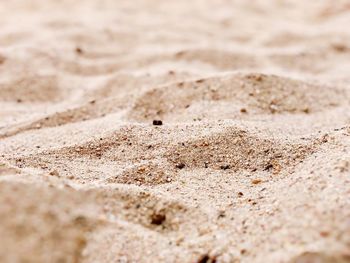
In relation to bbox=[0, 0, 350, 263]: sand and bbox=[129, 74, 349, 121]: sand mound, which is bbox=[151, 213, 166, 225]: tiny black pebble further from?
bbox=[129, 74, 349, 121]: sand mound

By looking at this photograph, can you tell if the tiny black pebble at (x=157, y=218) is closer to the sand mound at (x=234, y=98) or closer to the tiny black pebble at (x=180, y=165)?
the tiny black pebble at (x=180, y=165)

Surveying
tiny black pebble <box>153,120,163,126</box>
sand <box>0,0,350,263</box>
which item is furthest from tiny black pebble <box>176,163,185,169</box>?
tiny black pebble <box>153,120,163,126</box>

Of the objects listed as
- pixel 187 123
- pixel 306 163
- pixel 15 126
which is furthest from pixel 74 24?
pixel 306 163

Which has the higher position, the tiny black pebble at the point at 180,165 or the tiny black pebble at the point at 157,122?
the tiny black pebble at the point at 180,165

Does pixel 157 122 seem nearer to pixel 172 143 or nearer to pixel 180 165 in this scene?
pixel 172 143

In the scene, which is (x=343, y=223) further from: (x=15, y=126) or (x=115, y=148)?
(x=15, y=126)

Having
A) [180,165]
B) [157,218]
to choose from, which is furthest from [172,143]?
[157,218]

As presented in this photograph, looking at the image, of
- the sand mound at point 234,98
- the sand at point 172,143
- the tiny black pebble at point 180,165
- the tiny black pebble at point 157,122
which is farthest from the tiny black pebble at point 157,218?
the sand mound at point 234,98

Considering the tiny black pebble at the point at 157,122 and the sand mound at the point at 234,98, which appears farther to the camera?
the sand mound at the point at 234,98

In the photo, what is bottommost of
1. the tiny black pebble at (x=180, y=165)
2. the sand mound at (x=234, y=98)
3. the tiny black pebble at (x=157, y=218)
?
the sand mound at (x=234, y=98)
